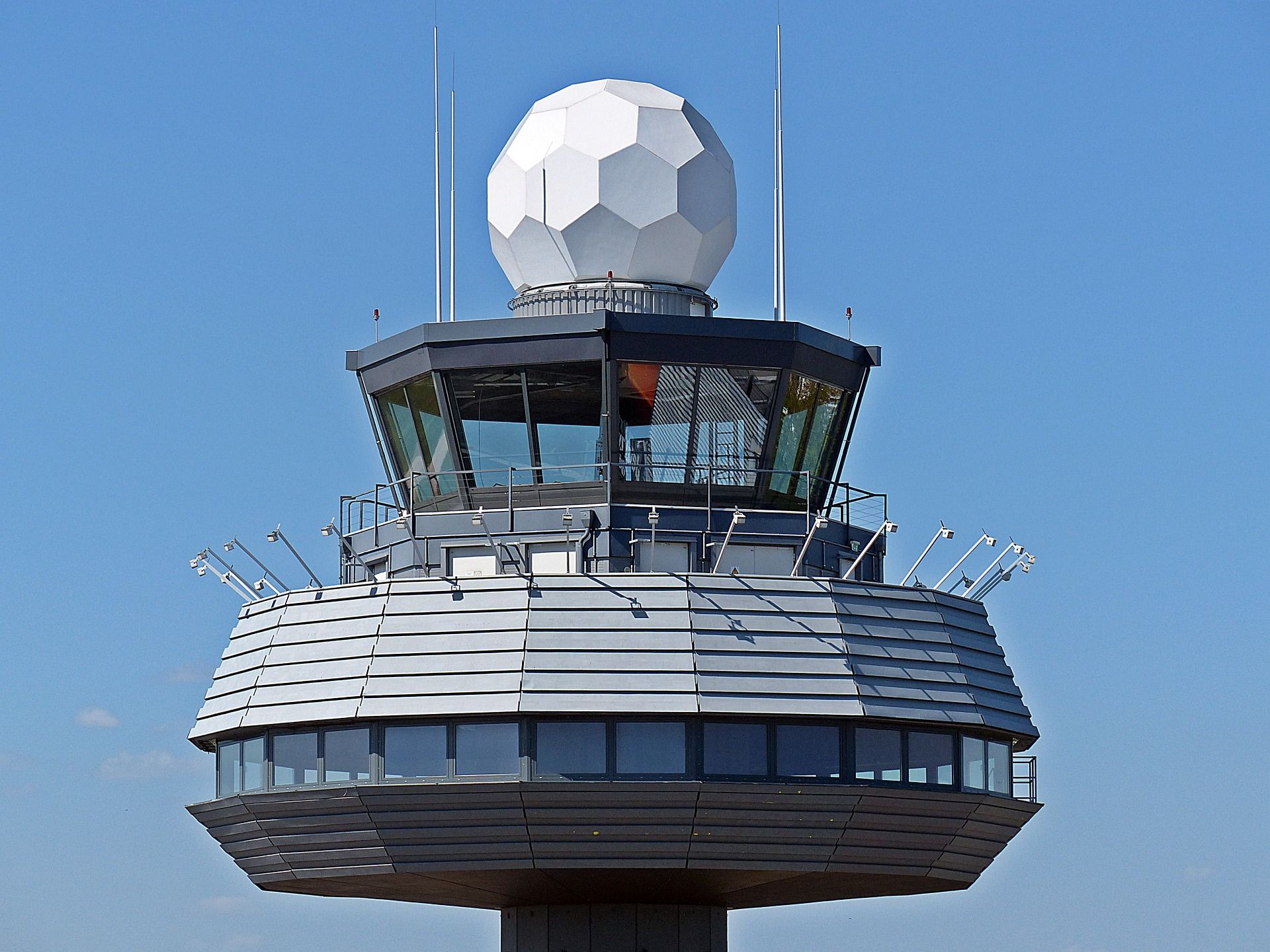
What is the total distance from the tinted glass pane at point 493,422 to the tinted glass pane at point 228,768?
679cm

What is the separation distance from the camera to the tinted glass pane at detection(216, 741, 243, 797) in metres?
41.8

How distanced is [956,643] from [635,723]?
6.65 metres

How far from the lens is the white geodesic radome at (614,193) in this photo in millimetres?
45312

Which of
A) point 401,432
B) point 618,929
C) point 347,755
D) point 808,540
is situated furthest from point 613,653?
point 401,432

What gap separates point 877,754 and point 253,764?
1111cm

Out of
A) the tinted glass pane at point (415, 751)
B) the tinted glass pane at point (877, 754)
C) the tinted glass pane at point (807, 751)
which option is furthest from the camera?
the tinted glass pane at point (877, 754)

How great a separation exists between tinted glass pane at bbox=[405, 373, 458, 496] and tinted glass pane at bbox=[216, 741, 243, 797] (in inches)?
251

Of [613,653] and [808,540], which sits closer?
[613,653]

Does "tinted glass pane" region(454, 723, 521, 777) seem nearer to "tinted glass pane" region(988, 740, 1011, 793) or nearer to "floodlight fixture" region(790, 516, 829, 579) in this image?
"floodlight fixture" region(790, 516, 829, 579)

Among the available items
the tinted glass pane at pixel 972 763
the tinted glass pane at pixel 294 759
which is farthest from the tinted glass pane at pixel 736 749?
the tinted glass pane at pixel 294 759

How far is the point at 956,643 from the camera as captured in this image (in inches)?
1645

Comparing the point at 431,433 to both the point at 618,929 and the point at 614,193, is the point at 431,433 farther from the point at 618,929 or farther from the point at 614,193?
the point at 618,929

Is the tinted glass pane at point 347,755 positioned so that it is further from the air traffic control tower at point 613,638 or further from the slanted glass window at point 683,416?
the slanted glass window at point 683,416

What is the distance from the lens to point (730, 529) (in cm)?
4016
